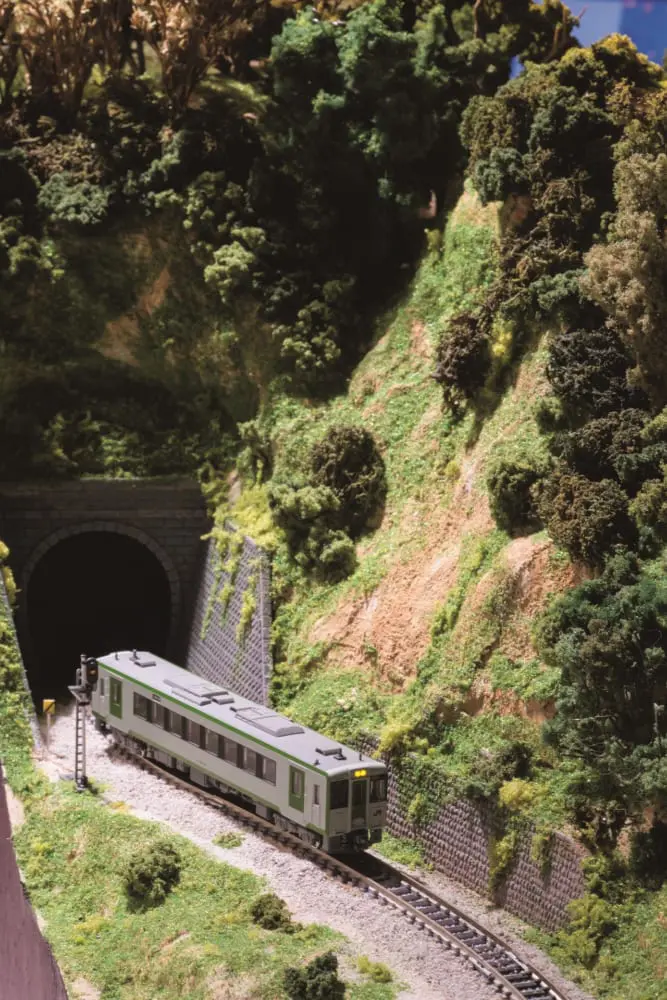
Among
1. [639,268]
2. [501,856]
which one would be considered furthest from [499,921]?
[639,268]

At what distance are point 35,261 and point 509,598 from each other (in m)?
21.4

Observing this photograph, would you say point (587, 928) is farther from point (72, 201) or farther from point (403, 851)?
point (72, 201)

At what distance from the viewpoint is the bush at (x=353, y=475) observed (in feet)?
144

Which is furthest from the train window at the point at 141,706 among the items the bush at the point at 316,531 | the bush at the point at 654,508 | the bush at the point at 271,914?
the bush at the point at 654,508

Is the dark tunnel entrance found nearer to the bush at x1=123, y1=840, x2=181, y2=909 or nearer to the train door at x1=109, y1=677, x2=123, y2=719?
the train door at x1=109, y1=677, x2=123, y2=719

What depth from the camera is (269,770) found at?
118ft

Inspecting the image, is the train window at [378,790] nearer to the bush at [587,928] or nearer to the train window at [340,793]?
the train window at [340,793]

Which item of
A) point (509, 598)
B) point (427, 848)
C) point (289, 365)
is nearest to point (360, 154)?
point (289, 365)

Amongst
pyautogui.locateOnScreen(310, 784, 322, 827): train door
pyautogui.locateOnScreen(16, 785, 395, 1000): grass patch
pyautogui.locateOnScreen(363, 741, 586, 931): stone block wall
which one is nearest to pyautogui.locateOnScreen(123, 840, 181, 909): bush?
pyautogui.locateOnScreen(16, 785, 395, 1000): grass patch

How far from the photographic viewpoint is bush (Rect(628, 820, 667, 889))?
31.7 metres

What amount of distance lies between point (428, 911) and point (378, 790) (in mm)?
3177

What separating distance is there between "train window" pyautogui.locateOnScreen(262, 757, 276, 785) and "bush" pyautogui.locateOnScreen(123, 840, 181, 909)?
2.98 meters

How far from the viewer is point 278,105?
47.5 metres

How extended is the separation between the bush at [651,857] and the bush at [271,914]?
7638 millimetres
